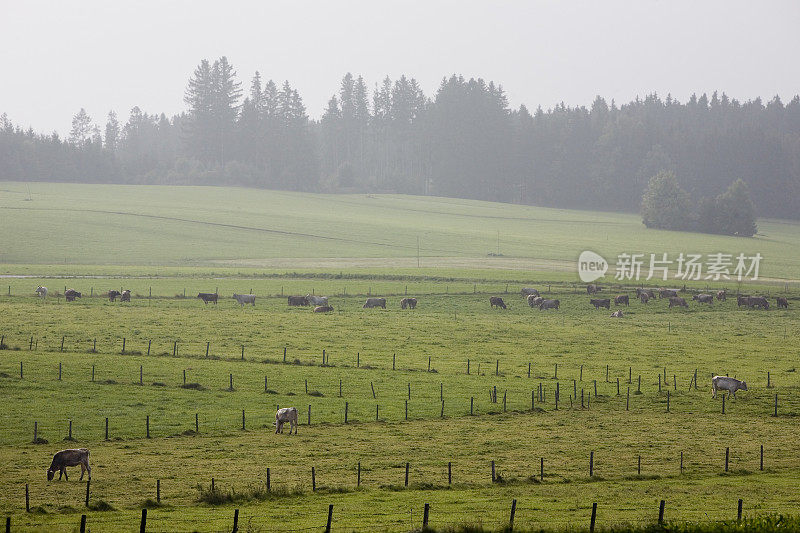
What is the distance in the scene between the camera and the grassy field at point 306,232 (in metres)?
103

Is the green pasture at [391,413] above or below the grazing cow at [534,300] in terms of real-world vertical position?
below

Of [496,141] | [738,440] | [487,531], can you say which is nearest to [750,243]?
[496,141]

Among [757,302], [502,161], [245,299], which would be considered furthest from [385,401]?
[502,161]

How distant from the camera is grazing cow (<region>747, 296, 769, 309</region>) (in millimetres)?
72750

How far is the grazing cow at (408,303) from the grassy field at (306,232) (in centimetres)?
2848

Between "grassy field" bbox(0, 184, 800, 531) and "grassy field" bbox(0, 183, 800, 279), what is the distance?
35.7 feet

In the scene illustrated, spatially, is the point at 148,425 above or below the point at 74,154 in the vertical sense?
below

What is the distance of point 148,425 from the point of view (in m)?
30.7

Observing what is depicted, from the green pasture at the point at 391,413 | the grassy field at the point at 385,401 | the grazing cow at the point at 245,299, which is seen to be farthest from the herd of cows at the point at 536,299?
the green pasture at the point at 391,413

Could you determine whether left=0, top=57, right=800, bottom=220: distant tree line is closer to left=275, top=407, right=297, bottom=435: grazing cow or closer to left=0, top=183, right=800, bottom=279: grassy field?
left=0, top=183, right=800, bottom=279: grassy field

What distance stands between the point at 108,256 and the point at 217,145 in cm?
9436

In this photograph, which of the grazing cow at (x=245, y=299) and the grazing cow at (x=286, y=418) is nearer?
the grazing cow at (x=286, y=418)

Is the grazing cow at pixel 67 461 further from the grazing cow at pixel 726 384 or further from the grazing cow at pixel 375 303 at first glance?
the grazing cow at pixel 375 303

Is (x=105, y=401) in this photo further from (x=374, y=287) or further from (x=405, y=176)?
(x=405, y=176)
